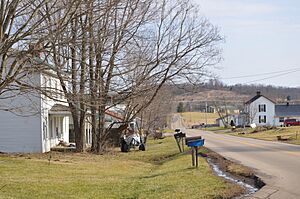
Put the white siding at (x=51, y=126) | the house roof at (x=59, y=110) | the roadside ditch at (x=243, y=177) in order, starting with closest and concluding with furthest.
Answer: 1. the roadside ditch at (x=243, y=177)
2. the white siding at (x=51, y=126)
3. the house roof at (x=59, y=110)

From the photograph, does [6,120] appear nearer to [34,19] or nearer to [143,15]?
[143,15]

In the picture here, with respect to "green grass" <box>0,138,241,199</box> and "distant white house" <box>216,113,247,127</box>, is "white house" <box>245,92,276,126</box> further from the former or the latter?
"green grass" <box>0,138,241,199</box>

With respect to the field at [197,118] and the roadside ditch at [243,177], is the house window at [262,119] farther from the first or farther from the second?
the roadside ditch at [243,177]

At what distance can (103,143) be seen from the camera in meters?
34.5

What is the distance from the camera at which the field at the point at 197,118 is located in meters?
164

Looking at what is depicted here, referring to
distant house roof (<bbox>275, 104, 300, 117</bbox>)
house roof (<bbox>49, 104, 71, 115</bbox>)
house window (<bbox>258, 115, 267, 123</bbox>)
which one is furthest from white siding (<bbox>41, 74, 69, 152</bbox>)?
distant house roof (<bbox>275, 104, 300, 117</bbox>)

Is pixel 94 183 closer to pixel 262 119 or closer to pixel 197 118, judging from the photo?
→ pixel 262 119

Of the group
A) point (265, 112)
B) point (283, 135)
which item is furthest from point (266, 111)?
point (283, 135)

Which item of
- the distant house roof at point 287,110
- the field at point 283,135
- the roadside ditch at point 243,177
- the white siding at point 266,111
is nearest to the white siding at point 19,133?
the roadside ditch at point 243,177

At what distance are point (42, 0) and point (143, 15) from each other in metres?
14.2

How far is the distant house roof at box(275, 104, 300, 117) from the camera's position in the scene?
387 ft

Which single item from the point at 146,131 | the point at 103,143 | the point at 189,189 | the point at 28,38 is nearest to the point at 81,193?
the point at 189,189

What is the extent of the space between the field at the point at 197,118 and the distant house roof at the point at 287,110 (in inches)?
1640

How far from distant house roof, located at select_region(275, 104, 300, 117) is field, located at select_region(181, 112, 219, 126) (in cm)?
4165
